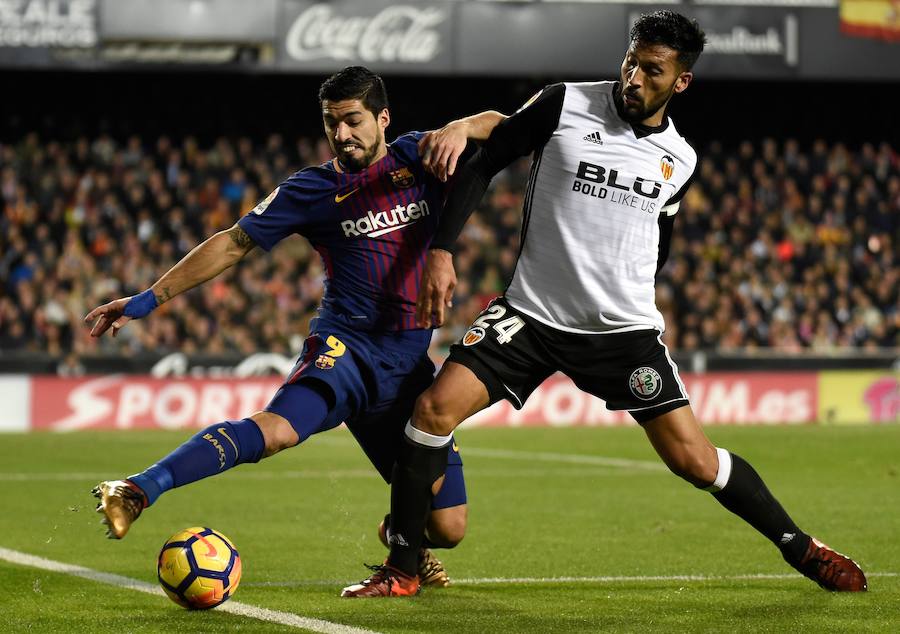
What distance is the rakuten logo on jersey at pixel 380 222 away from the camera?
6000 mm

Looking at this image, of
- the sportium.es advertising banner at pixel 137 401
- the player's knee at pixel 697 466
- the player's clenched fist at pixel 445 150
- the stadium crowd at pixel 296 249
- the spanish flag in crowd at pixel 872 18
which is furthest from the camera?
the spanish flag in crowd at pixel 872 18

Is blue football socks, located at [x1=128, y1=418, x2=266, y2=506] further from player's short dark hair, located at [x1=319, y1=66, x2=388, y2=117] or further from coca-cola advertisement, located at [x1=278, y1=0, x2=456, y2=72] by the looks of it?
coca-cola advertisement, located at [x1=278, y1=0, x2=456, y2=72]

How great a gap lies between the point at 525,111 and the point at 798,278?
791 inches

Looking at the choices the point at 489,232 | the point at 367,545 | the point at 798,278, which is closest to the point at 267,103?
the point at 489,232

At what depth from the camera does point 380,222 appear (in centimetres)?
600

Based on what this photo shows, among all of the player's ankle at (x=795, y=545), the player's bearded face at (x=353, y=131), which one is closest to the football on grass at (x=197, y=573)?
the player's bearded face at (x=353, y=131)

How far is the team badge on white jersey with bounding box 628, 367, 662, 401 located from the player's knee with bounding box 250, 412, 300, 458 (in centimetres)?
136

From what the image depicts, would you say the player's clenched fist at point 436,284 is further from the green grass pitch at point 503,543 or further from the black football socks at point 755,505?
the black football socks at point 755,505

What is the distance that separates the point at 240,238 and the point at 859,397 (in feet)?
55.5

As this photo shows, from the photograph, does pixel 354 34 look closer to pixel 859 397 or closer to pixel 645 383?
pixel 859 397

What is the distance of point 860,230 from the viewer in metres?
25.8

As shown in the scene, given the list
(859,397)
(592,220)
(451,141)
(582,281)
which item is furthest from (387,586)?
(859,397)

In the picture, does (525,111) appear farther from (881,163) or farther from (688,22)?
(881,163)

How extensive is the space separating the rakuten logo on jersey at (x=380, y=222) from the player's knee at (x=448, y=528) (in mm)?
1260
